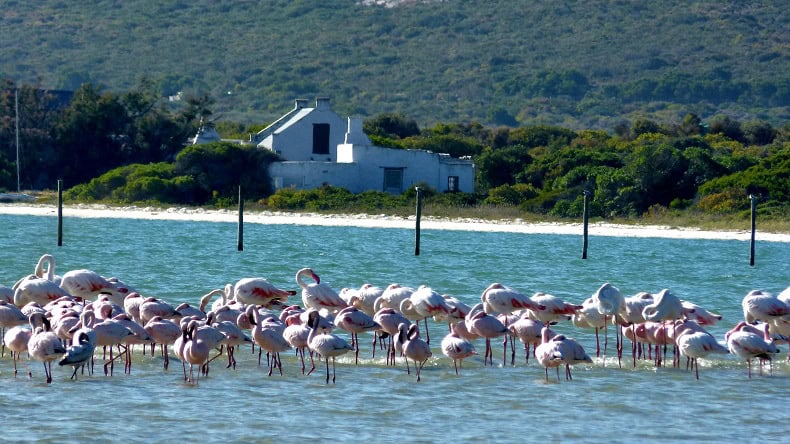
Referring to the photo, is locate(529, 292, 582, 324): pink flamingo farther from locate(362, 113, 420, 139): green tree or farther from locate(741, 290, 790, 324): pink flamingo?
locate(362, 113, 420, 139): green tree

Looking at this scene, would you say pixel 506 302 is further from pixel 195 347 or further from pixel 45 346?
pixel 45 346

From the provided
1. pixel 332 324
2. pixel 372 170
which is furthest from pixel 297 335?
pixel 372 170

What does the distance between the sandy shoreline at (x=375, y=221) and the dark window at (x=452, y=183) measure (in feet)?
17.4

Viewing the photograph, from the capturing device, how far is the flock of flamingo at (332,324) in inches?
663

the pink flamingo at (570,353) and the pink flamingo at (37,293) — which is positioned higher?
the pink flamingo at (37,293)

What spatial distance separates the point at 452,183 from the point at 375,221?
6680 mm

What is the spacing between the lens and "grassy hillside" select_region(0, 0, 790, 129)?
124 meters

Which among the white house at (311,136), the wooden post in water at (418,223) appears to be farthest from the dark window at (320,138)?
the wooden post in water at (418,223)

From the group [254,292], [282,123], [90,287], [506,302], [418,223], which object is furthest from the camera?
[282,123]

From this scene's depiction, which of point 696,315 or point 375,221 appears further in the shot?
point 375,221

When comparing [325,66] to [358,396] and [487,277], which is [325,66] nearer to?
[487,277]

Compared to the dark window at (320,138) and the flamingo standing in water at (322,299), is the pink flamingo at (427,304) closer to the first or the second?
the flamingo standing in water at (322,299)

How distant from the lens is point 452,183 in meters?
60.1

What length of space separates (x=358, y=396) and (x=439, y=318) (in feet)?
8.44
